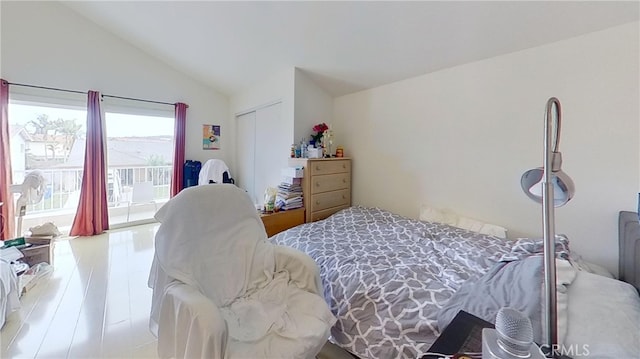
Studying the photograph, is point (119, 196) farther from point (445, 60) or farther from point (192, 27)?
point (445, 60)

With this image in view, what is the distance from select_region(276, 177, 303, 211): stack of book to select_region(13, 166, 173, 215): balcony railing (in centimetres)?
257

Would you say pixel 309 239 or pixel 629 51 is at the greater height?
pixel 629 51

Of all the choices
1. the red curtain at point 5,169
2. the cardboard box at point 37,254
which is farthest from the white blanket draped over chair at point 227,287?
the red curtain at point 5,169

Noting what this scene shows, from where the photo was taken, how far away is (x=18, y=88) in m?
3.09

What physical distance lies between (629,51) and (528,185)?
77.4 inches

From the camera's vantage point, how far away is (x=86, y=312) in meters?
1.89

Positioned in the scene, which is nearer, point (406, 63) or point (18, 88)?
point (406, 63)

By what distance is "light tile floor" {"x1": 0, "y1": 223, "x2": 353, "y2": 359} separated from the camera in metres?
1.54

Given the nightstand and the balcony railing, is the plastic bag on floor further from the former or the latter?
the nightstand

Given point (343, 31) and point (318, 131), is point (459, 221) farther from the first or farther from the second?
point (343, 31)

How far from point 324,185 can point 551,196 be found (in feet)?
7.96

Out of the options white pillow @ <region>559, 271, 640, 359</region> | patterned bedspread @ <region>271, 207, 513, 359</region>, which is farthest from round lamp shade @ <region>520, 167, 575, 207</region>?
patterned bedspread @ <region>271, 207, 513, 359</region>

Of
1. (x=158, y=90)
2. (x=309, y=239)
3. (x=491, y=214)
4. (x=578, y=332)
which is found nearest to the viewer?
(x=578, y=332)

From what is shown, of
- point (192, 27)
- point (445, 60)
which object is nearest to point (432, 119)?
point (445, 60)
